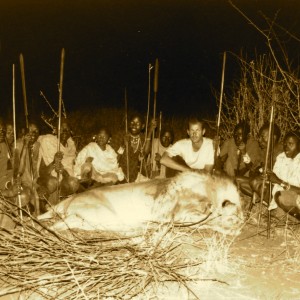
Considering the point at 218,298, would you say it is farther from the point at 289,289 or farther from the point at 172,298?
the point at 289,289

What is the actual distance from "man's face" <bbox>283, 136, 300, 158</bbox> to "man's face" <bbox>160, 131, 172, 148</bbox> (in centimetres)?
313

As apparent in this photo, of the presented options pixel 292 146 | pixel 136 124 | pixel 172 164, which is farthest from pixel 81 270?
pixel 136 124

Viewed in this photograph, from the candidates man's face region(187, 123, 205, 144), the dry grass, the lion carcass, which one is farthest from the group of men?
the dry grass

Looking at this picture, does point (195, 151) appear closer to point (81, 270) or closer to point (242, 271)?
point (242, 271)

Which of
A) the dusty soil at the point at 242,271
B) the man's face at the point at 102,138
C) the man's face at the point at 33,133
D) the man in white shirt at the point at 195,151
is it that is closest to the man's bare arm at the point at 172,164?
the man in white shirt at the point at 195,151

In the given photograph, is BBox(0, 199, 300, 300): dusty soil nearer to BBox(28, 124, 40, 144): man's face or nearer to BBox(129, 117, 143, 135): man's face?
BBox(129, 117, 143, 135): man's face

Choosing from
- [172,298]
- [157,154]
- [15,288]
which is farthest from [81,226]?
[157,154]

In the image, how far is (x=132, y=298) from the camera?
4023 mm

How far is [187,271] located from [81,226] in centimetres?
190

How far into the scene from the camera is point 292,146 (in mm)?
7395

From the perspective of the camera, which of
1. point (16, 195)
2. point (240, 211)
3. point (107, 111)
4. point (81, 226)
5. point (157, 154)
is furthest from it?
point (107, 111)

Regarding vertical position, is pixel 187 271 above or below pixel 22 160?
below

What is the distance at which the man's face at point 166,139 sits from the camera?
9992 millimetres

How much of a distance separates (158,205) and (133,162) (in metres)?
3.21
